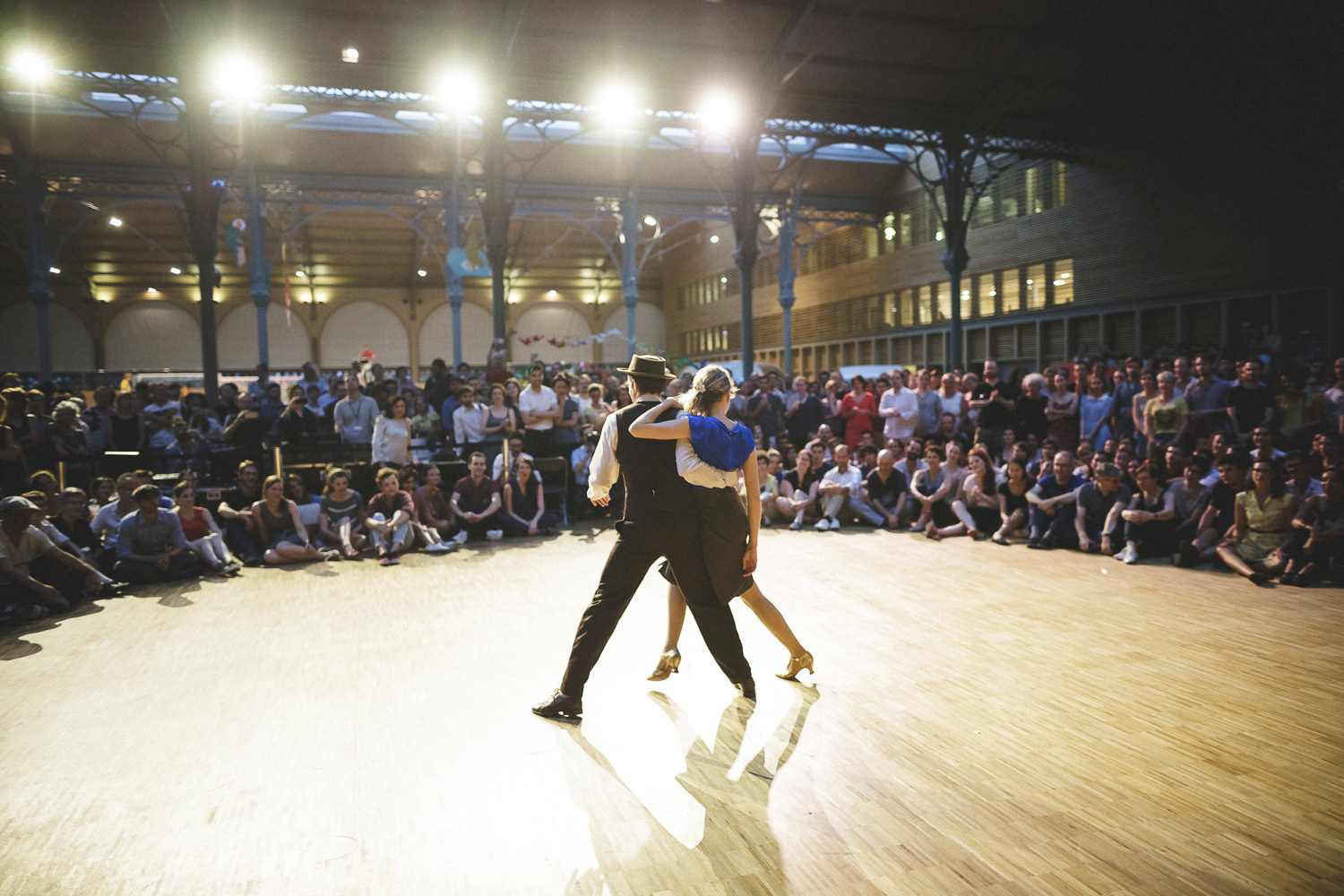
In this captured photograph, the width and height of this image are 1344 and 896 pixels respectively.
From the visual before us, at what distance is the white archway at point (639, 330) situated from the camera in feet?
105

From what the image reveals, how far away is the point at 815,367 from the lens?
2508 centimetres

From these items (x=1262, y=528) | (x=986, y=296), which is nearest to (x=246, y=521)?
(x=1262, y=528)

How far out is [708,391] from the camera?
3.48 meters

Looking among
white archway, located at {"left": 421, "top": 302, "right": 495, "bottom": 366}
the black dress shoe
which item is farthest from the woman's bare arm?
white archway, located at {"left": 421, "top": 302, "right": 495, "bottom": 366}

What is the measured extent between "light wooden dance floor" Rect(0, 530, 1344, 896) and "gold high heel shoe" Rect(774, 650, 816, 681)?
4.9 inches

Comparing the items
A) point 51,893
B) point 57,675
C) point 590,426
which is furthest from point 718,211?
point 51,893

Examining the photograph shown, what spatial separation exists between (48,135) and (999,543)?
20563 mm

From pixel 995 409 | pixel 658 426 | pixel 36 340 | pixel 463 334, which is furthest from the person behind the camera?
pixel 463 334

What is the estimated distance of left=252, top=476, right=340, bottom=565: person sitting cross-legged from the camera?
24.2 ft

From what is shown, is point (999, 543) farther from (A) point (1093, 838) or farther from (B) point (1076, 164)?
(B) point (1076, 164)

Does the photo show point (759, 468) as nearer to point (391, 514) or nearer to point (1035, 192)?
point (391, 514)

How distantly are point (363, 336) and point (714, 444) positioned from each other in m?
29.2

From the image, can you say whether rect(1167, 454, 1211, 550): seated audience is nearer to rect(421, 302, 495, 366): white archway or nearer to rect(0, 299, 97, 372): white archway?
rect(421, 302, 495, 366): white archway

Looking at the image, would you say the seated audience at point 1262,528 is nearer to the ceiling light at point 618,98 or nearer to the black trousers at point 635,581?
the black trousers at point 635,581
